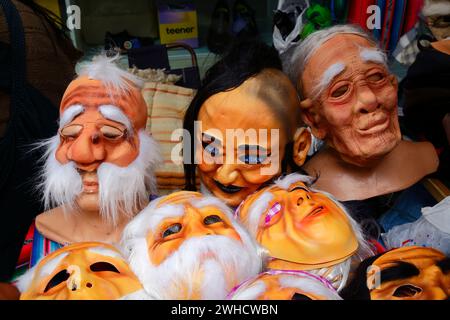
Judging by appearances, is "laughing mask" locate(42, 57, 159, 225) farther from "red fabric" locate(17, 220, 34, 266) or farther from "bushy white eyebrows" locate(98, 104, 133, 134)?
"red fabric" locate(17, 220, 34, 266)

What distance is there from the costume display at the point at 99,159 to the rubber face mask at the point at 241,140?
0.17 meters

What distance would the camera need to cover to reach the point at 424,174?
1.42 m

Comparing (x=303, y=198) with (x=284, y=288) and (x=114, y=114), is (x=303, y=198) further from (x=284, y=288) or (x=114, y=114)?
(x=114, y=114)

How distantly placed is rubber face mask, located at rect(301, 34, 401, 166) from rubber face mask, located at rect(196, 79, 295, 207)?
0.57 ft

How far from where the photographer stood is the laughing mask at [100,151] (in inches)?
42.6

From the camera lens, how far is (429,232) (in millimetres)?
1152

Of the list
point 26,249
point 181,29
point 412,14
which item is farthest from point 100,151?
point 412,14

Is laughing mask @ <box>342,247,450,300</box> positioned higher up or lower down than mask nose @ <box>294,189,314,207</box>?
lower down

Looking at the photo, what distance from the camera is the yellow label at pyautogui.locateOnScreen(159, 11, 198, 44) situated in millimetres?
2328

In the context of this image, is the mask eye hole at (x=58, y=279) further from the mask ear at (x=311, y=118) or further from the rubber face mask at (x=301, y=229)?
the mask ear at (x=311, y=118)

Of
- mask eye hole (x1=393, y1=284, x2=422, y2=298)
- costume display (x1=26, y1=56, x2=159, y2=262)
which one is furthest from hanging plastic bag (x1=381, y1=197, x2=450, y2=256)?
costume display (x1=26, y1=56, x2=159, y2=262)
